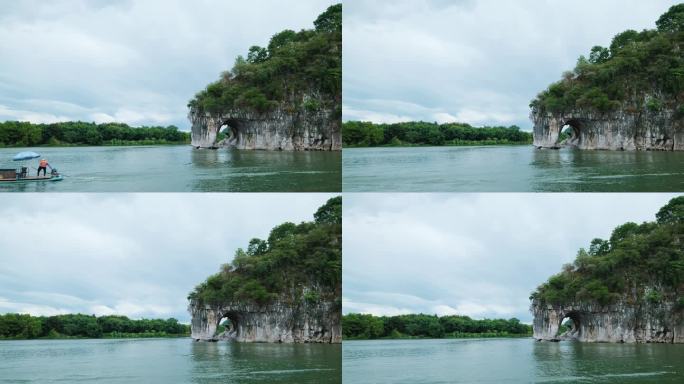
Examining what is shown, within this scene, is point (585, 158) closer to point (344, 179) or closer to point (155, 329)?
point (344, 179)

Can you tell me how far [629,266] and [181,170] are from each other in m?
11.4

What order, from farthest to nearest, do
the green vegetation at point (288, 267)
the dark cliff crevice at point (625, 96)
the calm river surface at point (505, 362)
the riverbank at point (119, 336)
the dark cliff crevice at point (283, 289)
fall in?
the riverbank at point (119, 336), the dark cliff crevice at point (625, 96), the dark cliff crevice at point (283, 289), the green vegetation at point (288, 267), the calm river surface at point (505, 362)

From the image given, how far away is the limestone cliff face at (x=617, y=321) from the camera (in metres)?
18.2

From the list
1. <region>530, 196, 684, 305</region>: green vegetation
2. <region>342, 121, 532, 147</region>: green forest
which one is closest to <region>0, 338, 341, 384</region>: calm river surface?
<region>342, 121, 532, 147</region>: green forest

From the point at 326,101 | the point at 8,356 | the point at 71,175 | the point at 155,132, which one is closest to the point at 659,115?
the point at 326,101

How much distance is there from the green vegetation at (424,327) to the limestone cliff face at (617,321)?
80cm

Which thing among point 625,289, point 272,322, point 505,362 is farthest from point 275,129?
point 625,289

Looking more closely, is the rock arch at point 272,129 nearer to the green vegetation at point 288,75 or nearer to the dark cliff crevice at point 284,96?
the dark cliff crevice at point 284,96

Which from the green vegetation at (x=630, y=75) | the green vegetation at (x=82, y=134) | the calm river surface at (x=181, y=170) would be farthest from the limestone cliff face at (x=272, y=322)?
the green vegetation at (x=630, y=75)

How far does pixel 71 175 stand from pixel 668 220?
43.2 feet

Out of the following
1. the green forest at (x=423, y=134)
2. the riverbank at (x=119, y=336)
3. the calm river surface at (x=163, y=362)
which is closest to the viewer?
the calm river surface at (x=163, y=362)

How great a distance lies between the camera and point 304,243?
16.0m

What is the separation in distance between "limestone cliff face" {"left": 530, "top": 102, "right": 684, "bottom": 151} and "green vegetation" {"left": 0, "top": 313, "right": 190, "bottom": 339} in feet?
37.3

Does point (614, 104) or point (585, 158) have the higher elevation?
point (614, 104)
